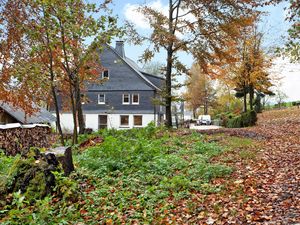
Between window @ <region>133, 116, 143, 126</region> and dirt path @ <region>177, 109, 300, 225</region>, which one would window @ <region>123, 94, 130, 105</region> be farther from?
dirt path @ <region>177, 109, 300, 225</region>

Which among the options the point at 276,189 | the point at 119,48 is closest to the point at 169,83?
the point at 276,189

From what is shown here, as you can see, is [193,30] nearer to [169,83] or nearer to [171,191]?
[169,83]

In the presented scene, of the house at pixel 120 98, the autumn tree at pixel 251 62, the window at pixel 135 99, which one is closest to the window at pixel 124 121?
the house at pixel 120 98

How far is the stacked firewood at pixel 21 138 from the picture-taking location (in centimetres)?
1314

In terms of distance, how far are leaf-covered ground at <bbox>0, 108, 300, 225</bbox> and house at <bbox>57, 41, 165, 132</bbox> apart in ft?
97.2

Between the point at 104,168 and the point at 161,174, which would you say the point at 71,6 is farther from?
the point at 161,174

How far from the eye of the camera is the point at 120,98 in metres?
39.9

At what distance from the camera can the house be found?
127 ft

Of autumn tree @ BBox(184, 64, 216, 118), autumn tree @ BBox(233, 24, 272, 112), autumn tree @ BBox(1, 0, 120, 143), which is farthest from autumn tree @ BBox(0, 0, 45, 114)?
autumn tree @ BBox(184, 64, 216, 118)

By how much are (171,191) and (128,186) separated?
3.43 feet

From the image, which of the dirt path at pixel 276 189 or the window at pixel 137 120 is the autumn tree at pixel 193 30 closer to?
the dirt path at pixel 276 189

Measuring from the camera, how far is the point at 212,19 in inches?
729

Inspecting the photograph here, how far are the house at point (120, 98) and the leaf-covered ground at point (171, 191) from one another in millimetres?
29627

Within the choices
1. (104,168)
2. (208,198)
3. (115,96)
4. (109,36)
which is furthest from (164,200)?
(115,96)
